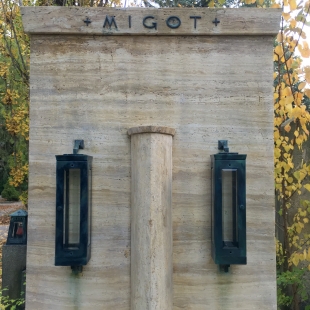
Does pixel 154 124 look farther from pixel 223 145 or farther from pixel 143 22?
pixel 143 22

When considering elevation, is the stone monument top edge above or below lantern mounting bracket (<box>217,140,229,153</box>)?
above

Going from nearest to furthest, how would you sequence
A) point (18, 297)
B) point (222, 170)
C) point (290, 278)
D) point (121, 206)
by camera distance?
point (222, 170) → point (121, 206) → point (290, 278) → point (18, 297)

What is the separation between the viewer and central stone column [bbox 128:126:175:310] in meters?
2.13

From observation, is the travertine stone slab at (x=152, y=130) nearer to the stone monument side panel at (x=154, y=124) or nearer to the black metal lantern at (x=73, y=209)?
the stone monument side panel at (x=154, y=124)

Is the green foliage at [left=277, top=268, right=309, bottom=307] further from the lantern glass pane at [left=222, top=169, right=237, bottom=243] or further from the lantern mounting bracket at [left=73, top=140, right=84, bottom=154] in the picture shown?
the lantern mounting bracket at [left=73, top=140, right=84, bottom=154]

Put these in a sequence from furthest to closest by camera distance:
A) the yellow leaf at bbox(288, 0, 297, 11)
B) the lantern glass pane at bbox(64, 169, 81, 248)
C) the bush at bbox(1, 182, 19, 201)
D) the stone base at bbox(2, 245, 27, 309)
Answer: the bush at bbox(1, 182, 19, 201) < the stone base at bbox(2, 245, 27, 309) < the yellow leaf at bbox(288, 0, 297, 11) < the lantern glass pane at bbox(64, 169, 81, 248)

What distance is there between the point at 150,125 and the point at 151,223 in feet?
2.26

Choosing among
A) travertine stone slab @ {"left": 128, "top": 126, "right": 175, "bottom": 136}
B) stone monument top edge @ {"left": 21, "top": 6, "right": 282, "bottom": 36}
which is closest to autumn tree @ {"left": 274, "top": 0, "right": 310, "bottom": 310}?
stone monument top edge @ {"left": 21, "top": 6, "right": 282, "bottom": 36}

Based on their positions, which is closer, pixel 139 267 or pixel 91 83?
pixel 139 267

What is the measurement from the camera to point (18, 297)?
4.33 meters

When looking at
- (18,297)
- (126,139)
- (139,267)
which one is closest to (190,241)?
(139,267)

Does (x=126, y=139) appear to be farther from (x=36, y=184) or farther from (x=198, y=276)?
(x=198, y=276)

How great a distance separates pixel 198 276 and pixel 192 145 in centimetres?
94

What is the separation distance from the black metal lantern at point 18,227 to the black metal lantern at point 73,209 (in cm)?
239
